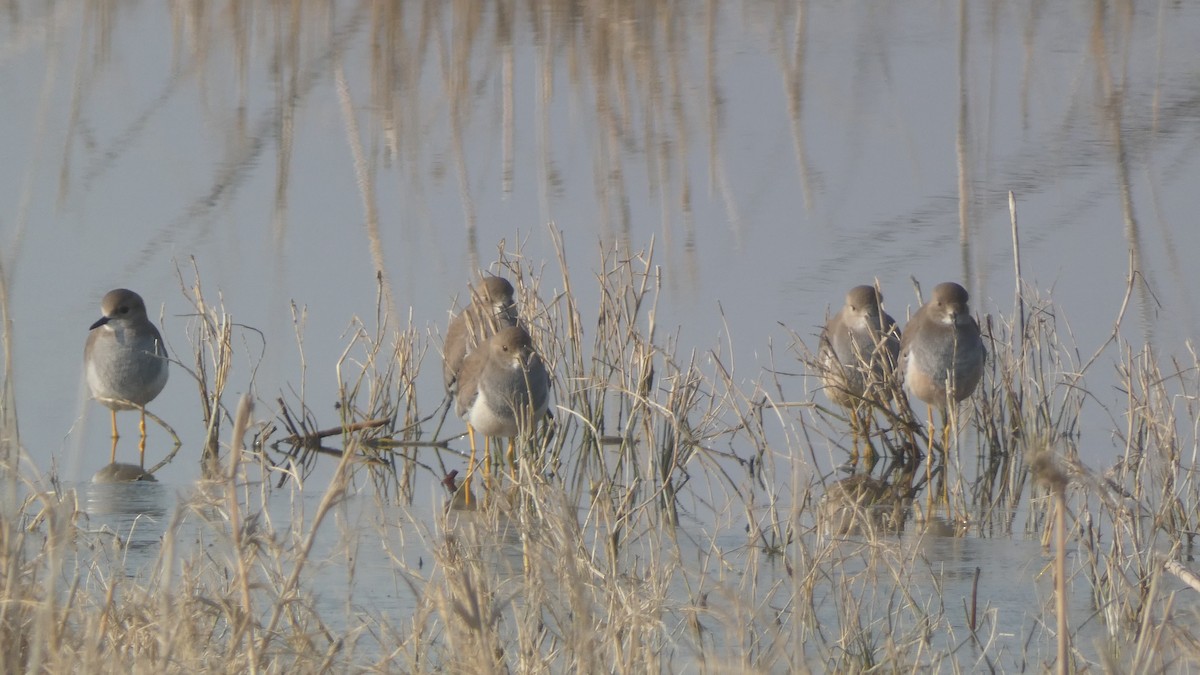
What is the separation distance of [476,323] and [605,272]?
1.13m

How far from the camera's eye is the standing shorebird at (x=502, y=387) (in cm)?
809

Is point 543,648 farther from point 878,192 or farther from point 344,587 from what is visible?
point 878,192

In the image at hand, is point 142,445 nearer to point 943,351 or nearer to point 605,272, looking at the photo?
point 605,272

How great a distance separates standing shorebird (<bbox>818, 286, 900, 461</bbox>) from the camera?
8898 mm

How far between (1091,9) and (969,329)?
11068 millimetres

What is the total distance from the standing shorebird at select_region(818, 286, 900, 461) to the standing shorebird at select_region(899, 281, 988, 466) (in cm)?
14

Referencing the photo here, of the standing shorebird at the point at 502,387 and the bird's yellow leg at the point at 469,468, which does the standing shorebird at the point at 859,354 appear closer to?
the standing shorebird at the point at 502,387

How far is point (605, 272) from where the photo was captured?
8250 mm

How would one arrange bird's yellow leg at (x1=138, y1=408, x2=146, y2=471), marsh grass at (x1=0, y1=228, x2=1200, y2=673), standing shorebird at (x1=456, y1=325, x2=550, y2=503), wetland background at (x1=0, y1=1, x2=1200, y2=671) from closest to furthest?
marsh grass at (x1=0, y1=228, x2=1200, y2=673)
wetland background at (x1=0, y1=1, x2=1200, y2=671)
standing shorebird at (x1=456, y1=325, x2=550, y2=503)
bird's yellow leg at (x1=138, y1=408, x2=146, y2=471)

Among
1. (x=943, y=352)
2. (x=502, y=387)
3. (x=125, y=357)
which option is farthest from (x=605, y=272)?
(x=125, y=357)

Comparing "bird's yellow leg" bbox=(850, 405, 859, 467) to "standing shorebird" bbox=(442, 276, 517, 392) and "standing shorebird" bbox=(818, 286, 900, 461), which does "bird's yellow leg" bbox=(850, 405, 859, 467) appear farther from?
"standing shorebird" bbox=(442, 276, 517, 392)

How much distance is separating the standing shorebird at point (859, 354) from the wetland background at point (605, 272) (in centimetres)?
20

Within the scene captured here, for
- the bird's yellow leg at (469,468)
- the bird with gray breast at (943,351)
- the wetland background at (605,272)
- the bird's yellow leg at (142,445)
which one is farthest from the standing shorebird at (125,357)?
the bird with gray breast at (943,351)

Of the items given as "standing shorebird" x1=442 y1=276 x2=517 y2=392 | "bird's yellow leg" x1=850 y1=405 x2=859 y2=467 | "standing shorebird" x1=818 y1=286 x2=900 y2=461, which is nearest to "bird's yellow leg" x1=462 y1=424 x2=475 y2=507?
"standing shorebird" x1=442 y1=276 x2=517 y2=392
